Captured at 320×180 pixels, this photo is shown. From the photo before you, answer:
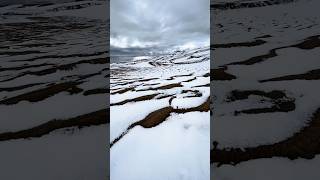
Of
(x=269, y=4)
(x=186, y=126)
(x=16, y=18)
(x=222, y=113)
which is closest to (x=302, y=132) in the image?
(x=222, y=113)

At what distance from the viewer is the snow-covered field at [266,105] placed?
800mm

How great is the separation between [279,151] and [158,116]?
455 millimetres

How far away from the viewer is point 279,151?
2.73ft

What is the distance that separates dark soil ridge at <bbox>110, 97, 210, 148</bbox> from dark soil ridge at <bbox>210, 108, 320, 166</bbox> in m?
0.27

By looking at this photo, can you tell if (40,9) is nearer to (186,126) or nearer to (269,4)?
(269,4)

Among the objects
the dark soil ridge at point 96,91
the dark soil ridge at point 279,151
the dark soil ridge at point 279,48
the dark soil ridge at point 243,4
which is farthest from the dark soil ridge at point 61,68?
the dark soil ridge at point 243,4

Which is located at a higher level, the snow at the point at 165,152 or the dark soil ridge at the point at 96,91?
the dark soil ridge at the point at 96,91

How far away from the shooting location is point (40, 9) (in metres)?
4.77

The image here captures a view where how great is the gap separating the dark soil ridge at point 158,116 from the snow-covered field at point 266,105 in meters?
0.07

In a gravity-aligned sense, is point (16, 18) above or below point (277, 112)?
above

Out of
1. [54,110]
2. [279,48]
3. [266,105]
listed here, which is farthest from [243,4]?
[54,110]

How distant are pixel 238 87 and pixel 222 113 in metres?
0.23

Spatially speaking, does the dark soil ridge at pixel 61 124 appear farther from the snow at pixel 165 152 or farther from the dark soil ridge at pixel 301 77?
the dark soil ridge at pixel 301 77

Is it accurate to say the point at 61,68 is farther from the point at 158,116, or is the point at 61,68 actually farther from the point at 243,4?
the point at 243,4
